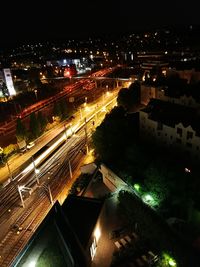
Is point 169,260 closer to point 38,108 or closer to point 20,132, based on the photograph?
point 20,132

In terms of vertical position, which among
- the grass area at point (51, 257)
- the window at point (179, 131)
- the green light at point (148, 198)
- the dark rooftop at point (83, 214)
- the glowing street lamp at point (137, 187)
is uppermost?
the window at point (179, 131)

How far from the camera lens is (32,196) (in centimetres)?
3225

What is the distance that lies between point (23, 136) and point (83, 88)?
46.5 meters

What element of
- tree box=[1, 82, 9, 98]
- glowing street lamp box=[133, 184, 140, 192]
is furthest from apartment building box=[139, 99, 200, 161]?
tree box=[1, 82, 9, 98]

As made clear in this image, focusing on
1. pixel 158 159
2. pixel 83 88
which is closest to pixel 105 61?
pixel 83 88

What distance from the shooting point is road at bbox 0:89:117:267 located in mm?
26108

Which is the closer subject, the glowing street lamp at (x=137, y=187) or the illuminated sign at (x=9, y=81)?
the glowing street lamp at (x=137, y=187)

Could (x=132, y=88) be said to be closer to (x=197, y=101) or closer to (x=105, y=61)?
(x=197, y=101)

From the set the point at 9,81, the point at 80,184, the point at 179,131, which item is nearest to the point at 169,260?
the point at 80,184

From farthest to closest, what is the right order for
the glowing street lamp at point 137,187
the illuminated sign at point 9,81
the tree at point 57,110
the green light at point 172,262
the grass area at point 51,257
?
the illuminated sign at point 9,81, the tree at point 57,110, the glowing street lamp at point 137,187, the green light at point 172,262, the grass area at point 51,257

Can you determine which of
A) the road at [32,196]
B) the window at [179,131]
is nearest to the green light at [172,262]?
the road at [32,196]

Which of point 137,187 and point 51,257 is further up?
point 51,257

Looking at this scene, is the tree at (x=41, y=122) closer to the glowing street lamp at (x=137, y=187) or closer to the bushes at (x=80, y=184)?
the bushes at (x=80, y=184)

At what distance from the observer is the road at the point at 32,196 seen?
2611 centimetres
